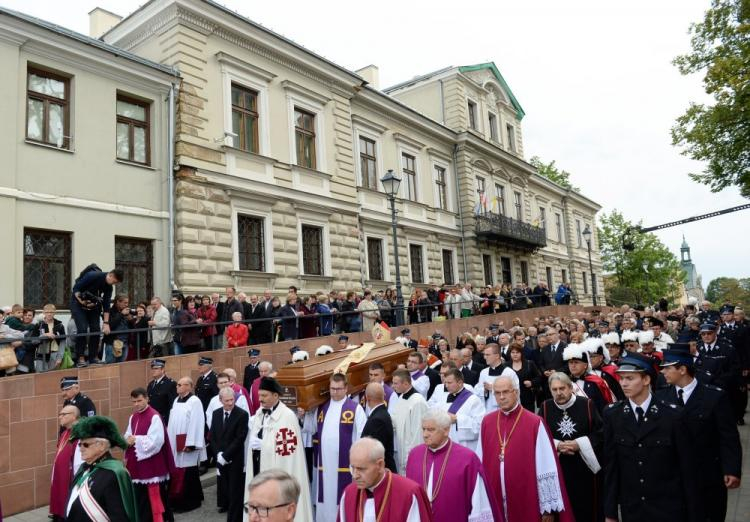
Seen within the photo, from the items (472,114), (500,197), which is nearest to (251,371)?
(472,114)

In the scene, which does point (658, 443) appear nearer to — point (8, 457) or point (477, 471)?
point (477, 471)

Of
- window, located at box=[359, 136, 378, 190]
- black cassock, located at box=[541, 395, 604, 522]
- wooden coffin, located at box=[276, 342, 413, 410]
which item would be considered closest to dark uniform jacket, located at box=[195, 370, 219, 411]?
wooden coffin, located at box=[276, 342, 413, 410]

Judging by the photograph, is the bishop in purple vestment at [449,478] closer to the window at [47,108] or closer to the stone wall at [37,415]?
the stone wall at [37,415]

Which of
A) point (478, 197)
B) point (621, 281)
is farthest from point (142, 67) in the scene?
point (621, 281)

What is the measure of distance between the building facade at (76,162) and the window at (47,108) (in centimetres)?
2

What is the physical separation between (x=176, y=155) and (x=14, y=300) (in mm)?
5309

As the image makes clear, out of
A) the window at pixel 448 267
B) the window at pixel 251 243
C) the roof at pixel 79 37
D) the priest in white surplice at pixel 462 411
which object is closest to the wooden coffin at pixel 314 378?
the priest in white surplice at pixel 462 411

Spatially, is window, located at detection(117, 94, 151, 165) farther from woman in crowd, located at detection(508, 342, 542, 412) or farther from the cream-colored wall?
woman in crowd, located at detection(508, 342, 542, 412)

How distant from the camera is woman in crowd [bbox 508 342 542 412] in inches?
367

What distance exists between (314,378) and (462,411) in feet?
5.67

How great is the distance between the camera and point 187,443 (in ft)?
27.1

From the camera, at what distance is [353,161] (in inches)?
843

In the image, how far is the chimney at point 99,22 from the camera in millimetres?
17859

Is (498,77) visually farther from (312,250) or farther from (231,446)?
(231,446)
